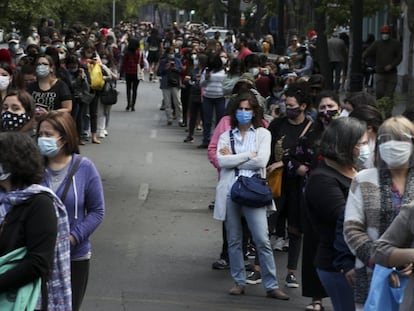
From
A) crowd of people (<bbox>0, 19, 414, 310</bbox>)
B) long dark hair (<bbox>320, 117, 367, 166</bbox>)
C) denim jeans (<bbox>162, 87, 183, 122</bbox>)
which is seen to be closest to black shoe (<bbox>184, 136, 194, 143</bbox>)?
denim jeans (<bbox>162, 87, 183, 122</bbox>)

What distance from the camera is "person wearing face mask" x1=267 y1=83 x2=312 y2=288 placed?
10030mm

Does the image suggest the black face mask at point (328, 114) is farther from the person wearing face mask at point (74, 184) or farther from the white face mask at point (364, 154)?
the person wearing face mask at point (74, 184)

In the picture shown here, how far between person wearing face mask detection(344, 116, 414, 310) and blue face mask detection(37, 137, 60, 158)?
6.00 ft

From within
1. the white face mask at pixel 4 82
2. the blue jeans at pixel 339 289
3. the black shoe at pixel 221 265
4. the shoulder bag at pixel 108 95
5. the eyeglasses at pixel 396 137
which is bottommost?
the black shoe at pixel 221 265

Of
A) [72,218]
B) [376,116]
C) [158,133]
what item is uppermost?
[376,116]

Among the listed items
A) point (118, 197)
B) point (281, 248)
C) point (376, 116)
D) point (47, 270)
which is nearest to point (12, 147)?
point (47, 270)

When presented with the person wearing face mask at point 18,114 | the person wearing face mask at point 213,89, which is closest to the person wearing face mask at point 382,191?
the person wearing face mask at point 18,114

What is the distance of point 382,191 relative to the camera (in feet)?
18.2

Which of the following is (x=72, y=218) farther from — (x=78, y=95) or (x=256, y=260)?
(x=78, y=95)

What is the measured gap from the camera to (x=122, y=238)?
12305 mm

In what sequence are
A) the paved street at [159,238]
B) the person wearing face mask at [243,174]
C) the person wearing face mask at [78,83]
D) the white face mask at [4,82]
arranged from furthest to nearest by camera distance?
1. the person wearing face mask at [78,83]
2. the white face mask at [4,82]
3. the paved street at [159,238]
4. the person wearing face mask at [243,174]

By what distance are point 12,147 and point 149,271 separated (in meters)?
5.66

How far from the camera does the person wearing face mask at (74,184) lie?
6.56 metres

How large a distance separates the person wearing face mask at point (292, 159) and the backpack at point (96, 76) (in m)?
11.3
